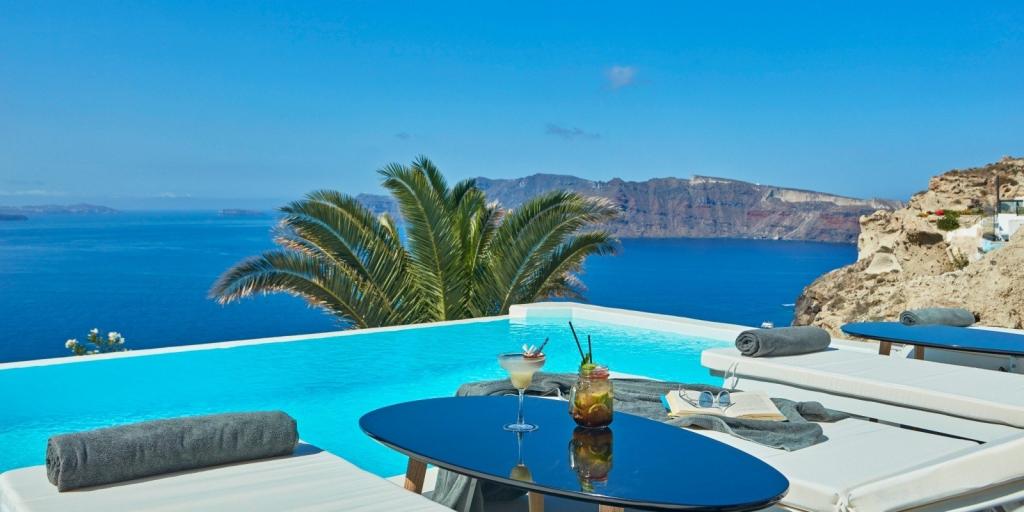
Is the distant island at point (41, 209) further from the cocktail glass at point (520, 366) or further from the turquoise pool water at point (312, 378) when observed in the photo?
the cocktail glass at point (520, 366)

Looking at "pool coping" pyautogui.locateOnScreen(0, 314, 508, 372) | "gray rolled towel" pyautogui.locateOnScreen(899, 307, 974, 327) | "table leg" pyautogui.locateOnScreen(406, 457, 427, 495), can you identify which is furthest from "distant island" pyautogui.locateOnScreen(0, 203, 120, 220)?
"table leg" pyautogui.locateOnScreen(406, 457, 427, 495)

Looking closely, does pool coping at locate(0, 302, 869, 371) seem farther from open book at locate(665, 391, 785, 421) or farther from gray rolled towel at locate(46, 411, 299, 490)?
gray rolled towel at locate(46, 411, 299, 490)

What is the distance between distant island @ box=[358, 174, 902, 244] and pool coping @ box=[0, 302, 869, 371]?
48464 millimetres

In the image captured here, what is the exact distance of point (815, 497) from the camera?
304 cm

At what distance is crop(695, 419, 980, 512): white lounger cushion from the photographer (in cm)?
301

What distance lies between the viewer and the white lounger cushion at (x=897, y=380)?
4.47m

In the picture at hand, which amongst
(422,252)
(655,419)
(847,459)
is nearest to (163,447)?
(655,419)

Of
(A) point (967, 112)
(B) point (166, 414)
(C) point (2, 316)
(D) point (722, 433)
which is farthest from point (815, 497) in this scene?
(A) point (967, 112)

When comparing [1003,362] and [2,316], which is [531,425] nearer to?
[1003,362]

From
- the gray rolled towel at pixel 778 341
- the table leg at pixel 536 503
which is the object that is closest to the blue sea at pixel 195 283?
the gray rolled towel at pixel 778 341

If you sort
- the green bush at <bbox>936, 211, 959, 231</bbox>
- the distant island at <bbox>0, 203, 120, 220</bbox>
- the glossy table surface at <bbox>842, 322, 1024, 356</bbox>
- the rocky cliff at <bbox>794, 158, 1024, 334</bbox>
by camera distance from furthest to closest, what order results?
the distant island at <bbox>0, 203, 120, 220</bbox>, the green bush at <bbox>936, 211, 959, 231</bbox>, the rocky cliff at <bbox>794, 158, 1024, 334</bbox>, the glossy table surface at <bbox>842, 322, 1024, 356</bbox>

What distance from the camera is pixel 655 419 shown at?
13.0 ft

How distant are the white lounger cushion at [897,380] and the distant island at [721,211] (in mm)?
52398

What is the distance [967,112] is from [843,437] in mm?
44659
